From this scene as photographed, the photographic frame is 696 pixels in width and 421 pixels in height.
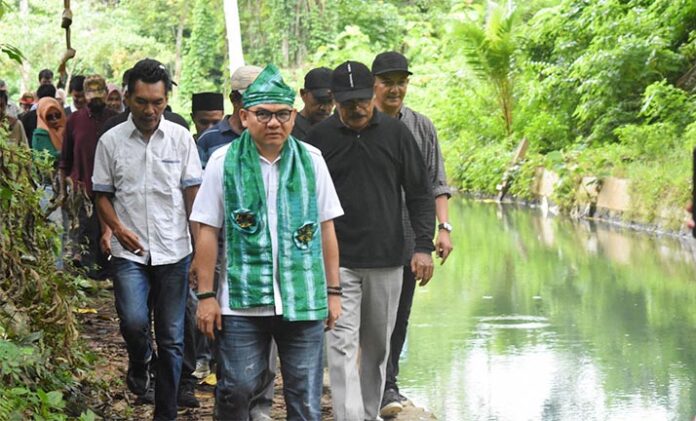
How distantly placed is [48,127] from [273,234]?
7.50 meters

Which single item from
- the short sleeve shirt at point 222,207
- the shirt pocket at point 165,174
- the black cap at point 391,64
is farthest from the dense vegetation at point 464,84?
the black cap at point 391,64

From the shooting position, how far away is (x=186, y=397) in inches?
324

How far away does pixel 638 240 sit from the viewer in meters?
19.6

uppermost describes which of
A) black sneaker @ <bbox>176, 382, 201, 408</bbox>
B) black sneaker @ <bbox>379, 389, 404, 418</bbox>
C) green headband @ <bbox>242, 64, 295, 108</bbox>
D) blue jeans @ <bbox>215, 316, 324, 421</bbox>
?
green headband @ <bbox>242, 64, 295, 108</bbox>

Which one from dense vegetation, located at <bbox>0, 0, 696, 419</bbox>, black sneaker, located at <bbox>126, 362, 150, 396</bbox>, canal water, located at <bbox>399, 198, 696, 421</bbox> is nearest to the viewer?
dense vegetation, located at <bbox>0, 0, 696, 419</bbox>

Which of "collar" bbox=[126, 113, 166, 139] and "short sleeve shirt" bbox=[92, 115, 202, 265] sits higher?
"collar" bbox=[126, 113, 166, 139]

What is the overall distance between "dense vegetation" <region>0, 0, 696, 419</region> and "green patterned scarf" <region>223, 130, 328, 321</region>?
1.02 meters

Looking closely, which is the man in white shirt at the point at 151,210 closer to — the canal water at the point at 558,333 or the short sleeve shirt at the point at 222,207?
the short sleeve shirt at the point at 222,207

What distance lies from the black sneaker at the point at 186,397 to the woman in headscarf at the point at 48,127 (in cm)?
510

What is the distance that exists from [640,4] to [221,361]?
23030 mm

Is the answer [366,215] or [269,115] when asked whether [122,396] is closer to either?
[366,215]

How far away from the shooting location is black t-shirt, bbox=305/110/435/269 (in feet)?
24.1

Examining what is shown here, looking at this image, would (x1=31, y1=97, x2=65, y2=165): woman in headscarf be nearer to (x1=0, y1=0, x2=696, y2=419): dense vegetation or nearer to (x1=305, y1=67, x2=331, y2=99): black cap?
(x1=0, y1=0, x2=696, y2=419): dense vegetation

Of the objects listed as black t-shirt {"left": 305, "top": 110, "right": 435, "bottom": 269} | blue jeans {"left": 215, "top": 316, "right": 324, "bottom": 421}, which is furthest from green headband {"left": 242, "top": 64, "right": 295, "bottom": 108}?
black t-shirt {"left": 305, "top": 110, "right": 435, "bottom": 269}
